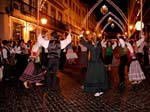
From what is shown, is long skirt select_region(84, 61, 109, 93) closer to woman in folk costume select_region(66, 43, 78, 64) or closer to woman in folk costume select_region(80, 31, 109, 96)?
woman in folk costume select_region(80, 31, 109, 96)

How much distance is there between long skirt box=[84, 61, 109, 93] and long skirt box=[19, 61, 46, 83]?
2314 mm

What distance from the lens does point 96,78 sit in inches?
384

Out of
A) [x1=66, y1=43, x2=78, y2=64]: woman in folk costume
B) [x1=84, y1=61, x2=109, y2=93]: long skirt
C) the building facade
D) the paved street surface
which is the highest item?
the building facade

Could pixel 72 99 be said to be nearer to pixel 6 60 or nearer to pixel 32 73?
pixel 32 73

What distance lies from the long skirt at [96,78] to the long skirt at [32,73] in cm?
231

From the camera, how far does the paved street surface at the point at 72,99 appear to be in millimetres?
7734

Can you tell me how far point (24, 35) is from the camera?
26.3 m

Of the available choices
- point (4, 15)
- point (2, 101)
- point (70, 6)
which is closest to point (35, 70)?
point (2, 101)

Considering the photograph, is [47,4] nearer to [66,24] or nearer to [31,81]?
[66,24]

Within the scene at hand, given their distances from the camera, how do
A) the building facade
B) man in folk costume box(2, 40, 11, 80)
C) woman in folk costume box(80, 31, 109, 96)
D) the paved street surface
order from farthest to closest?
the building facade → man in folk costume box(2, 40, 11, 80) → woman in folk costume box(80, 31, 109, 96) → the paved street surface

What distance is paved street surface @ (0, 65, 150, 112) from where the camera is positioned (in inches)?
305

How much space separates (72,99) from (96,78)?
112 centimetres

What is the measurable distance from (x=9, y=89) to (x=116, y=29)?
8164 centimetres

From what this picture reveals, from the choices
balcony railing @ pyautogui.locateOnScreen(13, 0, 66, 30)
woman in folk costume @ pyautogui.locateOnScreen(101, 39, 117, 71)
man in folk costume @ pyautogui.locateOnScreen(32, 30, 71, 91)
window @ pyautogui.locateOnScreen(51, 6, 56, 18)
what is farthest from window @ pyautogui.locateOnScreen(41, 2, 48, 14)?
man in folk costume @ pyautogui.locateOnScreen(32, 30, 71, 91)
